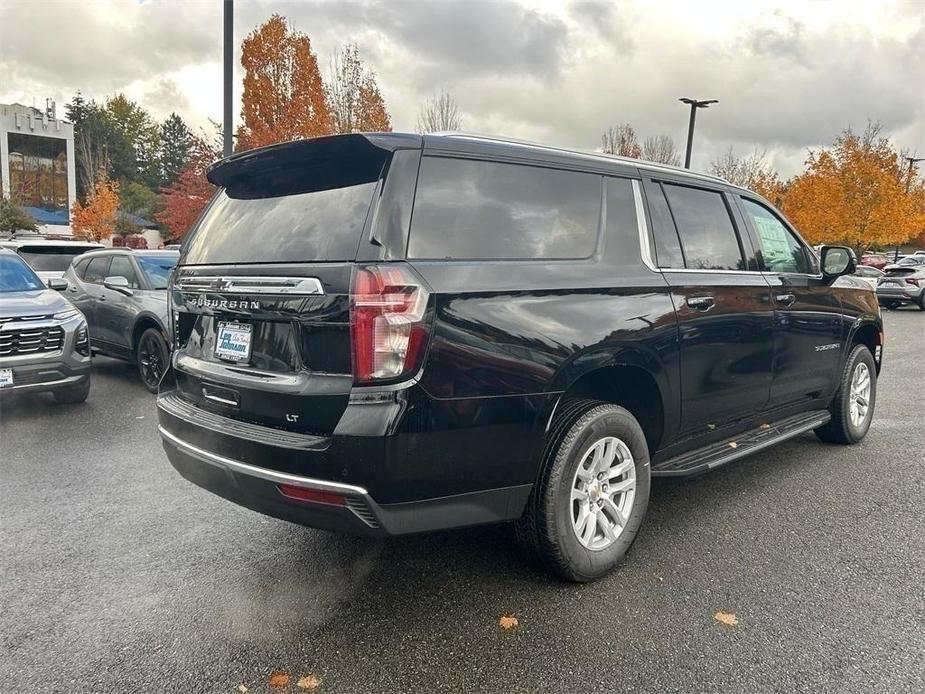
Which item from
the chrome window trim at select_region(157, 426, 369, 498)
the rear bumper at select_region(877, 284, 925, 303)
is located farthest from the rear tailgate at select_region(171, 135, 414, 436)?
the rear bumper at select_region(877, 284, 925, 303)

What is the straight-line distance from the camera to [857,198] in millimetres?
28859

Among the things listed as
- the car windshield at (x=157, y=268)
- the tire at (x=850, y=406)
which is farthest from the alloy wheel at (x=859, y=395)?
the car windshield at (x=157, y=268)

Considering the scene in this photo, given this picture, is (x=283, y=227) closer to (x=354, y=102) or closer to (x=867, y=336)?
(x=867, y=336)

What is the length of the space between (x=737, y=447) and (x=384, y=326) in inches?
99.7

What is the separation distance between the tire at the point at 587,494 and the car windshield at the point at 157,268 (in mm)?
6320

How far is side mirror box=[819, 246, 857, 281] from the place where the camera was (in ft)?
15.6

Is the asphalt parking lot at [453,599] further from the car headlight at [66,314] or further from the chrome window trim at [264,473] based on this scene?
the car headlight at [66,314]

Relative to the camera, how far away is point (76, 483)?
175 inches

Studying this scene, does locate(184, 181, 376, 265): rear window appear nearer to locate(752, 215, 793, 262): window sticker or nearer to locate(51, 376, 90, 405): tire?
locate(752, 215, 793, 262): window sticker

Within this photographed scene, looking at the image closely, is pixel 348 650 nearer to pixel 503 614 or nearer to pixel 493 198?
pixel 503 614

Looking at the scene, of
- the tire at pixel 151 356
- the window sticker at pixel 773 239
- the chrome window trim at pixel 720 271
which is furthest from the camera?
the tire at pixel 151 356

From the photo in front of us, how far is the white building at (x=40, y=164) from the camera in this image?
56.2 meters

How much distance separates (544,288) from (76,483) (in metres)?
3.50

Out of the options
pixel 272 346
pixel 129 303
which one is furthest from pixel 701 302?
pixel 129 303
